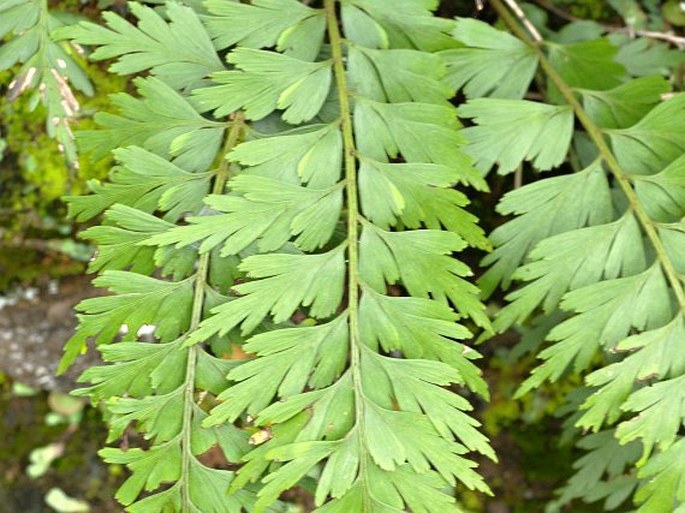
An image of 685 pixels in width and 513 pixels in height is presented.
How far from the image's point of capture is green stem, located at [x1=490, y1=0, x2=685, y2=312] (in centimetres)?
136

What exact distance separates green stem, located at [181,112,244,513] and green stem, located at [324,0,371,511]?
0.72ft

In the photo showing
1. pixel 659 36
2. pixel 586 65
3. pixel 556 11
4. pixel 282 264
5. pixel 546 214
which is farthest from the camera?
pixel 556 11

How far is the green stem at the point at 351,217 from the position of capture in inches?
47.9

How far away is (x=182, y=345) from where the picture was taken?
1.26 m

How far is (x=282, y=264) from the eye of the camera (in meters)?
1.24

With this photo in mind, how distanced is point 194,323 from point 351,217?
0.35 metres

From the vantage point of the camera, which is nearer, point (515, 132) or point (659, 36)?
point (515, 132)

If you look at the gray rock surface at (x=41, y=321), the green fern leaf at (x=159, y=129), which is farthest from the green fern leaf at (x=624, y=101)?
the gray rock surface at (x=41, y=321)

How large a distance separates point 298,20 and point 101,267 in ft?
2.09

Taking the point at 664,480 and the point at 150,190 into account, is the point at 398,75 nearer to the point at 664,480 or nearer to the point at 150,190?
the point at 150,190

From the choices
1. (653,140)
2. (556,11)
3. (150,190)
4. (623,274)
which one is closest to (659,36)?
(556,11)

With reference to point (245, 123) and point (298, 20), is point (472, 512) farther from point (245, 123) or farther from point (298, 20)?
point (298, 20)

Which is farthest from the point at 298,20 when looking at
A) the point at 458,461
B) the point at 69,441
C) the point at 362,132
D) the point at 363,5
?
the point at 69,441

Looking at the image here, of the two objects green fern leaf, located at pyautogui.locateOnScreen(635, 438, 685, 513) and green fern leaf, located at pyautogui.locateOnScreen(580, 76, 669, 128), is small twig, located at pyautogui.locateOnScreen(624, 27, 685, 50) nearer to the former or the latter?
green fern leaf, located at pyautogui.locateOnScreen(580, 76, 669, 128)
